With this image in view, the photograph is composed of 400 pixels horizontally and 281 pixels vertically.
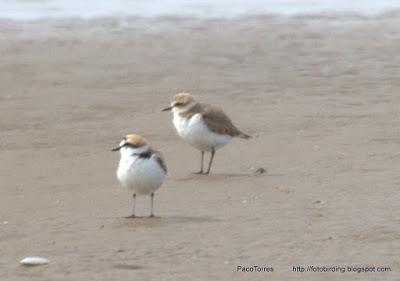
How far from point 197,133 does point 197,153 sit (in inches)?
37.2

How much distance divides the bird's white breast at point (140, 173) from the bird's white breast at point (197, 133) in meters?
2.30

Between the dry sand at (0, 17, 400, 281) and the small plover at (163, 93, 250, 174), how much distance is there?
298 mm

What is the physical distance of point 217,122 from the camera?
42.0ft

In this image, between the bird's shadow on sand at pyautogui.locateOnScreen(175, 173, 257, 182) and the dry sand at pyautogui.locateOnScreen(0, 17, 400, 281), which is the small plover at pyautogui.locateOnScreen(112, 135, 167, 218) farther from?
the bird's shadow on sand at pyautogui.locateOnScreen(175, 173, 257, 182)

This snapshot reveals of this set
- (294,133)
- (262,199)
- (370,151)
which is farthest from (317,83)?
(262,199)

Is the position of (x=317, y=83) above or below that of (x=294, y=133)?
above

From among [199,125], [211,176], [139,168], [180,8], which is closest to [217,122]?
[199,125]

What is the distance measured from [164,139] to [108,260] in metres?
5.35

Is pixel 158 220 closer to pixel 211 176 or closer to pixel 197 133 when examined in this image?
pixel 211 176

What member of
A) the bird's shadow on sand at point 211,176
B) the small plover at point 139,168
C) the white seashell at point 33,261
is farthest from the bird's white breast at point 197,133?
the white seashell at point 33,261

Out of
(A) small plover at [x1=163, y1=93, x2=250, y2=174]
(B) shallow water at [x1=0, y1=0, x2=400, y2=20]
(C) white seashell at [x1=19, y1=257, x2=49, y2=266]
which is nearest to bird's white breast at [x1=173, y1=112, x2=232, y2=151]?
(A) small plover at [x1=163, y1=93, x2=250, y2=174]

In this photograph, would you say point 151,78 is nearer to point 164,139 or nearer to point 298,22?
point 164,139

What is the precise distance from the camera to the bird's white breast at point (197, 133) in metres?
12.6

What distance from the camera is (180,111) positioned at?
41.9 ft
